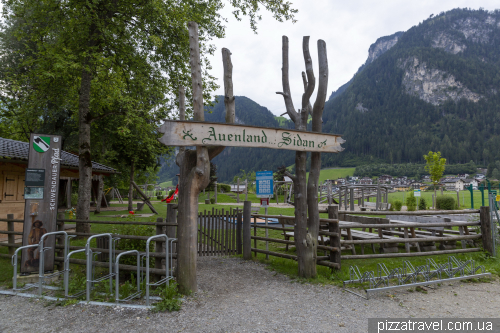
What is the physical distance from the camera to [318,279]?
582 centimetres

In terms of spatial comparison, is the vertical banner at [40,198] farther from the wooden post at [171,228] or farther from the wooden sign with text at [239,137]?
the wooden sign with text at [239,137]

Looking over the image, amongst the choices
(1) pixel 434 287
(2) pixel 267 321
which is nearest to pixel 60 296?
(2) pixel 267 321

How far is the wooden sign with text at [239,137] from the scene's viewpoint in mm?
4906

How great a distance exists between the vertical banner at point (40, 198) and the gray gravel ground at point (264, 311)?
0.99 m

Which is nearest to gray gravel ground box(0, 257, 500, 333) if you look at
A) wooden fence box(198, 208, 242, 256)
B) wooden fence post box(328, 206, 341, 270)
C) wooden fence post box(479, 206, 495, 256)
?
wooden fence post box(328, 206, 341, 270)

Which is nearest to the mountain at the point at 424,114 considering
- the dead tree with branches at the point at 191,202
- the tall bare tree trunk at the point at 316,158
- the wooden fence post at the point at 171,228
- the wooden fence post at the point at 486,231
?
the wooden fence post at the point at 486,231

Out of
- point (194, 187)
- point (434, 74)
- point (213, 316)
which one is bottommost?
point (213, 316)

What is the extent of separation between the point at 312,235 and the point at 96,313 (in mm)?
3878

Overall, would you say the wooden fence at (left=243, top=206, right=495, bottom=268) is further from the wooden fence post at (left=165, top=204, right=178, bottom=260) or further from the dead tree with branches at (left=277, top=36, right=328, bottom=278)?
the wooden fence post at (left=165, top=204, right=178, bottom=260)

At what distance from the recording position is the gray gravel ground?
12.9 feet

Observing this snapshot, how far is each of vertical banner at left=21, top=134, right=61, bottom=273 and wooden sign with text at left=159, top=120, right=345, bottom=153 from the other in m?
2.89

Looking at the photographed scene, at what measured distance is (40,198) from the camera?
5.95 metres

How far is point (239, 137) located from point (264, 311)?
276 cm

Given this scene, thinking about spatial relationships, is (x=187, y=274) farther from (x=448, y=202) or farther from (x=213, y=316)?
(x=448, y=202)
